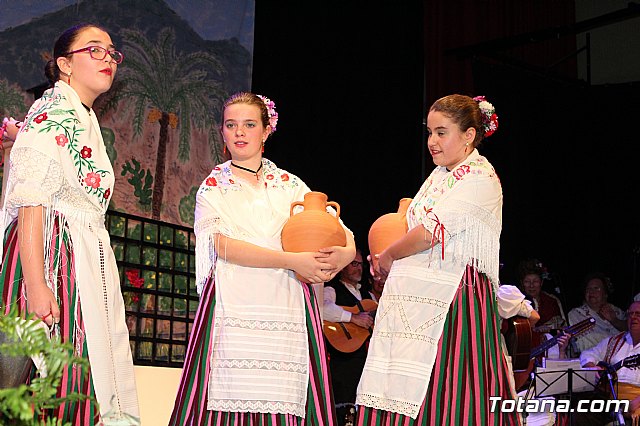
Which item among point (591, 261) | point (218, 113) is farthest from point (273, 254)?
point (591, 261)

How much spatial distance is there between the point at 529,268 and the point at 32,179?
485 cm

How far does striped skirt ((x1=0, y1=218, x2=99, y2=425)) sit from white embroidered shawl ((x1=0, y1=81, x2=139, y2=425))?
2 cm

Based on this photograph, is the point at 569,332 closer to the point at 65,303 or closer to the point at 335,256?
the point at 335,256

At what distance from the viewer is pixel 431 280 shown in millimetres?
3143

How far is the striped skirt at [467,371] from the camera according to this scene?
119 inches

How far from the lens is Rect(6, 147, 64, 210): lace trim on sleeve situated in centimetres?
252

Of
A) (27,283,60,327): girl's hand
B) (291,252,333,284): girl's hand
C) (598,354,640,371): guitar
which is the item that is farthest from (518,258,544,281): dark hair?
(27,283,60,327): girl's hand

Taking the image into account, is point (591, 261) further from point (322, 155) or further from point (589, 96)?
point (322, 155)

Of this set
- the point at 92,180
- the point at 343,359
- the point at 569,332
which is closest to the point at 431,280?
the point at 92,180

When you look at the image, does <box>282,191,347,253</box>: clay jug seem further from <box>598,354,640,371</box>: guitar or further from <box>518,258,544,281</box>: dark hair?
<box>518,258,544,281</box>: dark hair

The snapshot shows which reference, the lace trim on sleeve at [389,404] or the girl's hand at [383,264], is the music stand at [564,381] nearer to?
the girl's hand at [383,264]

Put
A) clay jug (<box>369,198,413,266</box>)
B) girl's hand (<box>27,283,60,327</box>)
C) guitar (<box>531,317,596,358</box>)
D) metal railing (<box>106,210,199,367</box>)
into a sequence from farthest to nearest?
guitar (<box>531,317,596,358</box>) → metal railing (<box>106,210,199,367</box>) → clay jug (<box>369,198,413,266</box>) → girl's hand (<box>27,283,60,327</box>)

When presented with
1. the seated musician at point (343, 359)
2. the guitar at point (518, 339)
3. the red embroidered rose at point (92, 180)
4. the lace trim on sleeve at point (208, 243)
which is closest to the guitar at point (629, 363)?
the guitar at point (518, 339)

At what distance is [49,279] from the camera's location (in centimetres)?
250
